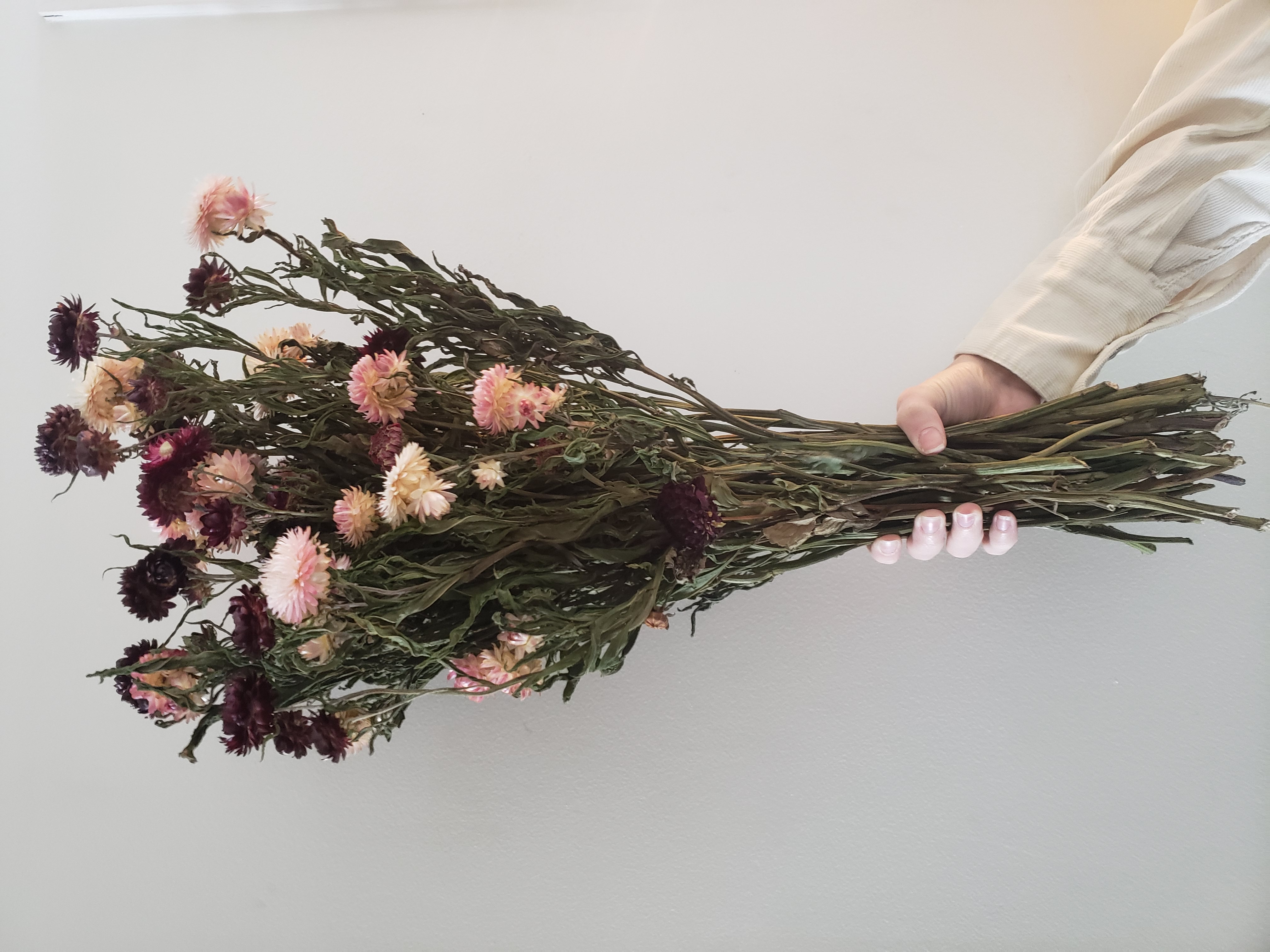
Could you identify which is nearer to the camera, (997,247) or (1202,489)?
(1202,489)

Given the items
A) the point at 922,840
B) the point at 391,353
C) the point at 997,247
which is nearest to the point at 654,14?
the point at 997,247

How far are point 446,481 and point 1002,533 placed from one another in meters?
0.54

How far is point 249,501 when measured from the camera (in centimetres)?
52

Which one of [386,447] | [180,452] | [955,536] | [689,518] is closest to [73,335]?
[180,452]

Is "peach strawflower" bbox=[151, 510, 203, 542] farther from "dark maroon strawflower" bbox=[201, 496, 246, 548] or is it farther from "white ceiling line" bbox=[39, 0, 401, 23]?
"white ceiling line" bbox=[39, 0, 401, 23]

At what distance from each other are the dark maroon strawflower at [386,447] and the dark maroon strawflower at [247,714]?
0.17 metres

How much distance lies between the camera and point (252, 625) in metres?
0.51

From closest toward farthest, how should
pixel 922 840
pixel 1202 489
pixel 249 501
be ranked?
1. pixel 249 501
2. pixel 1202 489
3. pixel 922 840

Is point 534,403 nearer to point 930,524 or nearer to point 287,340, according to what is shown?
point 287,340

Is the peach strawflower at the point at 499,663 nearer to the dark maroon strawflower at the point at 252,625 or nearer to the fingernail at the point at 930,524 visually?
the dark maroon strawflower at the point at 252,625

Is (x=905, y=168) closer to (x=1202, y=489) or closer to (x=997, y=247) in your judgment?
(x=997, y=247)

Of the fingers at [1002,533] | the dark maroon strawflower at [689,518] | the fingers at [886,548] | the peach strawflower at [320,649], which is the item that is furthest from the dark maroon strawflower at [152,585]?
the fingers at [1002,533]

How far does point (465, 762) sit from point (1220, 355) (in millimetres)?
1057

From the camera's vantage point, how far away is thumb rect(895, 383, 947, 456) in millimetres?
695
